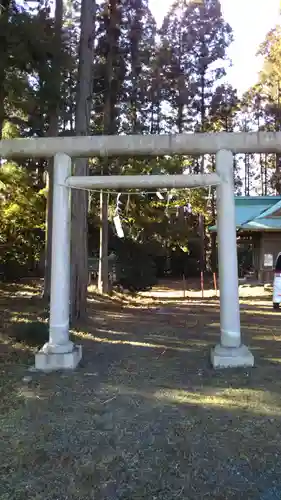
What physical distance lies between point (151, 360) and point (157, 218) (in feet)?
44.0

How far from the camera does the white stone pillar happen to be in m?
6.17

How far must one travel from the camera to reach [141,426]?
13.8 feet

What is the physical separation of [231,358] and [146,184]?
2704 millimetres

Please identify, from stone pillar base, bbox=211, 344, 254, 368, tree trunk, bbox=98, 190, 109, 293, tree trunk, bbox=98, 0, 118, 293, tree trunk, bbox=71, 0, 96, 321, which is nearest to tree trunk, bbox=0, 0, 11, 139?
tree trunk, bbox=71, 0, 96, 321

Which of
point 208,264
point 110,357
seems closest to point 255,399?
point 110,357

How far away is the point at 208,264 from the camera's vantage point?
116 ft

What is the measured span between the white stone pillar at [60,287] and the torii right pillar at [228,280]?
6.82 ft

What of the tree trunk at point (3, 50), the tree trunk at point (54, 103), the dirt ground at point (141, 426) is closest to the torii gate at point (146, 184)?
the dirt ground at point (141, 426)

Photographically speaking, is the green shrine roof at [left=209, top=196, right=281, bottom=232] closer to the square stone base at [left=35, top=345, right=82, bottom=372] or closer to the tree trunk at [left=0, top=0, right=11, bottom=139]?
the tree trunk at [left=0, top=0, right=11, bottom=139]

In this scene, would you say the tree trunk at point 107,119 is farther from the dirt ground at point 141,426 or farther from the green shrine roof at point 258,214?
the dirt ground at point 141,426

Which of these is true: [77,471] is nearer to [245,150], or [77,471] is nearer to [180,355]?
[180,355]

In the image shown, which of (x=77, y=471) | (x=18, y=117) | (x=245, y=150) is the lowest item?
(x=77, y=471)

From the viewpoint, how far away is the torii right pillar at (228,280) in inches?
240

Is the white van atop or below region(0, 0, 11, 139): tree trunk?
below
